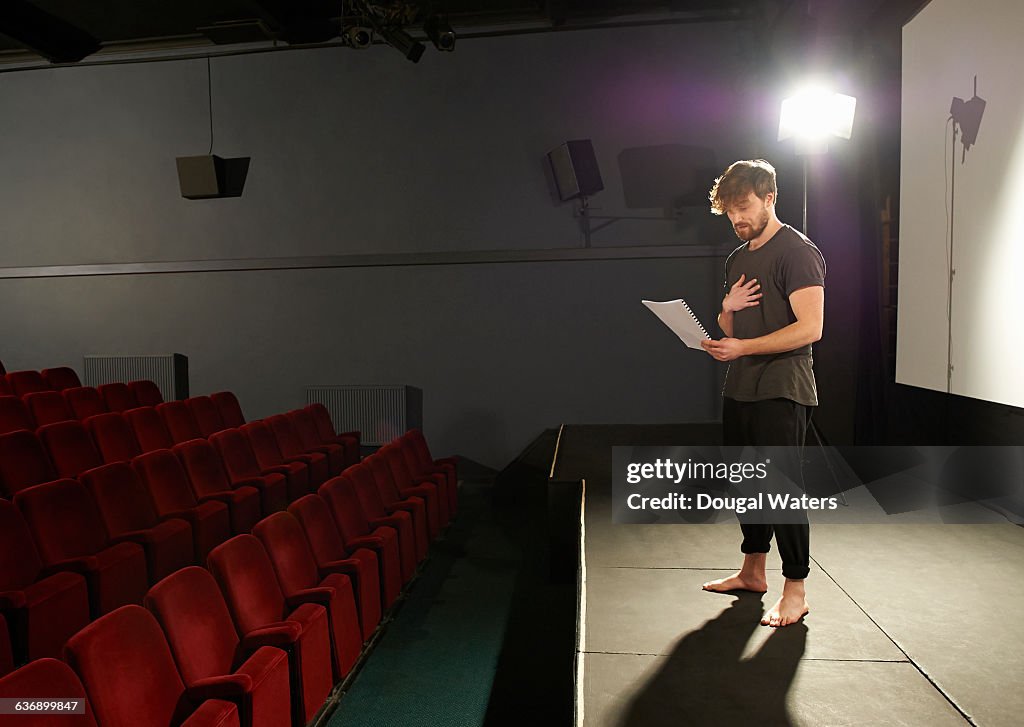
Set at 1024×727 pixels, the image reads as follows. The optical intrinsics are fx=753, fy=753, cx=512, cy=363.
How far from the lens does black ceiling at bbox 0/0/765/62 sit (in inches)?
165

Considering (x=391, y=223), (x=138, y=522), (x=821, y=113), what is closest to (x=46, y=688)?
(x=138, y=522)

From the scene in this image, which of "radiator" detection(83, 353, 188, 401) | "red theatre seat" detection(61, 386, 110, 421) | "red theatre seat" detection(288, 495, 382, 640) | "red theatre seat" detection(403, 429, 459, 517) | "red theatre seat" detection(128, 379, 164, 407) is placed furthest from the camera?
"radiator" detection(83, 353, 188, 401)

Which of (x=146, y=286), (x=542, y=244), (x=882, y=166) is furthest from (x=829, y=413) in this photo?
(x=146, y=286)

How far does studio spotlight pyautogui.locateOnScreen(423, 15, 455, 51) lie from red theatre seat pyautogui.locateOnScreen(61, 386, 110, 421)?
8.00 feet

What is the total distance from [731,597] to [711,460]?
133 centimetres

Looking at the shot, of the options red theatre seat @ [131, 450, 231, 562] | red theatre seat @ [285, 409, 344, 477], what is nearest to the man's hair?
red theatre seat @ [131, 450, 231, 562]

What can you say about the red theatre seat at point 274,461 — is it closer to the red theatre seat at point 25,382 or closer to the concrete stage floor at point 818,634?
the concrete stage floor at point 818,634

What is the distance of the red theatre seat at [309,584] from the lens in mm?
1702

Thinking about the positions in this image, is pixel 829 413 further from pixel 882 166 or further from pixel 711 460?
pixel 882 166

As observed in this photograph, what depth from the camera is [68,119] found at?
Answer: 15.6 ft

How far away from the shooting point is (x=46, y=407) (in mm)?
3348

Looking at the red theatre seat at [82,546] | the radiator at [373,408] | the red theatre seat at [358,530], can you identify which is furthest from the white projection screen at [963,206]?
the radiator at [373,408]

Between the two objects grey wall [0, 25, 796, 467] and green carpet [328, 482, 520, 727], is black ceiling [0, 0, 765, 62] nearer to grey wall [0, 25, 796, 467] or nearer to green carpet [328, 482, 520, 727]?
grey wall [0, 25, 796, 467]

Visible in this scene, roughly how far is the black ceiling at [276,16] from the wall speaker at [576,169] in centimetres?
75
